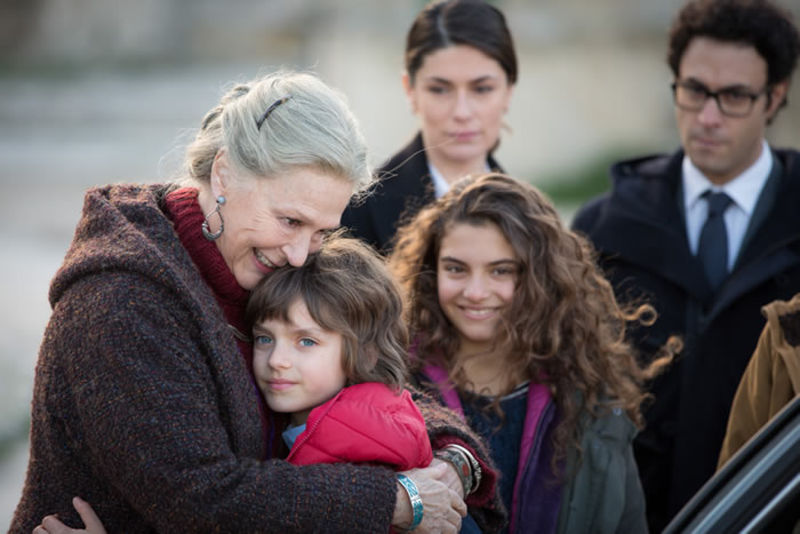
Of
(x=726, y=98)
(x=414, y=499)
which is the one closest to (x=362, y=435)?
(x=414, y=499)

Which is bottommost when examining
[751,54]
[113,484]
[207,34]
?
[113,484]

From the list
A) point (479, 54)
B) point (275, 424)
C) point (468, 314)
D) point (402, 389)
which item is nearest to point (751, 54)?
point (479, 54)

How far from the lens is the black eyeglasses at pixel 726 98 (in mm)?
4020

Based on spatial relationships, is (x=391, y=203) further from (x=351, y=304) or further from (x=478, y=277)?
(x=351, y=304)

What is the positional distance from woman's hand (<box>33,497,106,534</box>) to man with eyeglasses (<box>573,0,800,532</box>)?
222 centimetres

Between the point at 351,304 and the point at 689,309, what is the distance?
1.73 meters

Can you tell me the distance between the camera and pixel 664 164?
4246mm

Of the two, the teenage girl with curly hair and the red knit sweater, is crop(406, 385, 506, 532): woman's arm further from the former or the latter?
the red knit sweater

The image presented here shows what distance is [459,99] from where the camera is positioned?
12.7ft

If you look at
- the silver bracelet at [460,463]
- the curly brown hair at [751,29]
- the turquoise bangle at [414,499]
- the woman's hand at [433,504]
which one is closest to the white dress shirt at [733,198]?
the curly brown hair at [751,29]

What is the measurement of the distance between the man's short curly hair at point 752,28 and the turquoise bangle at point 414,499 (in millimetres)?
2583

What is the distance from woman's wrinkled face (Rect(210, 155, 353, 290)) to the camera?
233 cm

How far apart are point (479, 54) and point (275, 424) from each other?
1.86m

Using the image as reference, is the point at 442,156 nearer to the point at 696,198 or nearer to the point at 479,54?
the point at 479,54
